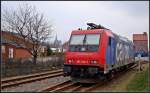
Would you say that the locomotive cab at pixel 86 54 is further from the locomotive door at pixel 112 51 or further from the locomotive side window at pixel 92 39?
the locomotive door at pixel 112 51

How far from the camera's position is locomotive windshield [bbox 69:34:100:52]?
56.7 ft

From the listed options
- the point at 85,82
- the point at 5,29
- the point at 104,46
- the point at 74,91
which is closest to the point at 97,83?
the point at 85,82

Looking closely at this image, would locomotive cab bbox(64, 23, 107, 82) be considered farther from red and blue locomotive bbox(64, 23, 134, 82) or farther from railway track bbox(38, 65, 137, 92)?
railway track bbox(38, 65, 137, 92)

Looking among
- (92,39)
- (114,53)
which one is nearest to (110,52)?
(114,53)

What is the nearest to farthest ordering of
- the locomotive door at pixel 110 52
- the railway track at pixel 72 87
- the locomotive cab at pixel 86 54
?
the railway track at pixel 72 87 → the locomotive cab at pixel 86 54 → the locomotive door at pixel 110 52

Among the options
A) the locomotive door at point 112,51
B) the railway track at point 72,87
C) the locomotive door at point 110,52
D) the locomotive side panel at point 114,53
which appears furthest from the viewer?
the locomotive door at point 112,51

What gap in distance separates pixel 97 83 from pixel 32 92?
16.4 ft

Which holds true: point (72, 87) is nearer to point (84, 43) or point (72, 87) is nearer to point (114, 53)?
point (84, 43)

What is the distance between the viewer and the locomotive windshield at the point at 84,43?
17.3m

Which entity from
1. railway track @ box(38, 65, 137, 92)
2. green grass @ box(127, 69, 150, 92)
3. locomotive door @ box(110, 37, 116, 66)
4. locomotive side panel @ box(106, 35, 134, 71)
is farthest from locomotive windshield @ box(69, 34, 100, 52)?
green grass @ box(127, 69, 150, 92)

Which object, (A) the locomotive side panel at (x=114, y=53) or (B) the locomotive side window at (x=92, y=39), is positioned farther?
(A) the locomotive side panel at (x=114, y=53)

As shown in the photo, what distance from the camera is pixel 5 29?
134ft

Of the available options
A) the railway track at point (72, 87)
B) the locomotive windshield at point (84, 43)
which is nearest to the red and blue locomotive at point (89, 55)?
the locomotive windshield at point (84, 43)

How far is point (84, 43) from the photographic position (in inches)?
695
